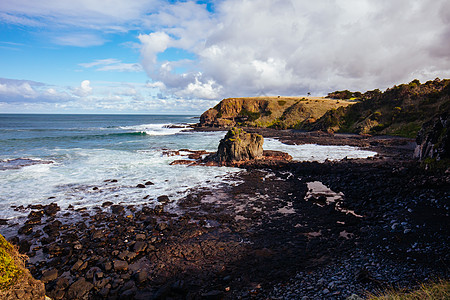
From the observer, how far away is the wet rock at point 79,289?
28.4 ft

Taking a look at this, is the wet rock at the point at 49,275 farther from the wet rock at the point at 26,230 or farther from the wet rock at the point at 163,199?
the wet rock at the point at 163,199

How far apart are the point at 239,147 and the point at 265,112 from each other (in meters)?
78.3

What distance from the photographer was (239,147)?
98.6 ft

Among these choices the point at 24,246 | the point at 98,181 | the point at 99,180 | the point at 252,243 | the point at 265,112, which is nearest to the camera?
the point at 252,243

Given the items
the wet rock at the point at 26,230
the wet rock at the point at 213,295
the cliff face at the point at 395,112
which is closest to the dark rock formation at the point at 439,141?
the wet rock at the point at 213,295

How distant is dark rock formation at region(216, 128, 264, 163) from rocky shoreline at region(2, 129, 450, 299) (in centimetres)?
1144

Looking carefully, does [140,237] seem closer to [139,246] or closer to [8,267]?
[139,246]

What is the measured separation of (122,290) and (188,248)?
328 centimetres

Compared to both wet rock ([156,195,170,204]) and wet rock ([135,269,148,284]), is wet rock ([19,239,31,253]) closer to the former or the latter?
wet rock ([135,269,148,284])

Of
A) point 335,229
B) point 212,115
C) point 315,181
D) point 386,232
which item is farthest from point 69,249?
point 212,115

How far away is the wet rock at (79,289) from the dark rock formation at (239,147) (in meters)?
21.7

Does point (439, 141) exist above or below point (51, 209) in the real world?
above

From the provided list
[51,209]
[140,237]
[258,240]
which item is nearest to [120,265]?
[140,237]

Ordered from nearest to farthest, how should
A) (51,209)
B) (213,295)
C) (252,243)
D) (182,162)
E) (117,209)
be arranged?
(213,295) < (252,243) < (51,209) < (117,209) < (182,162)
